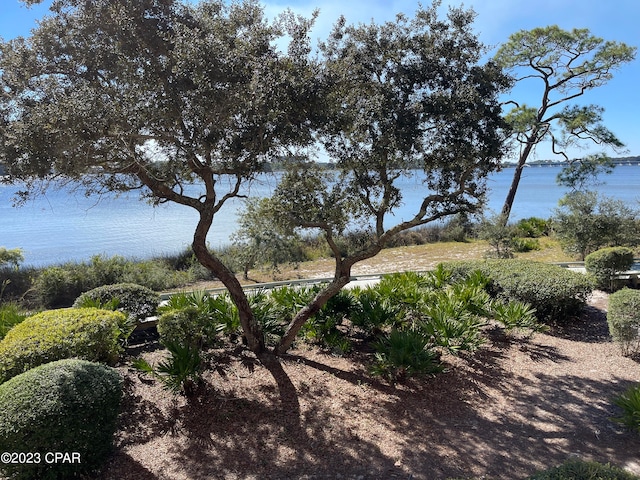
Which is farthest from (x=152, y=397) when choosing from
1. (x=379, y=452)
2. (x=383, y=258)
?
(x=383, y=258)

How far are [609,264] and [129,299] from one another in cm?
1234

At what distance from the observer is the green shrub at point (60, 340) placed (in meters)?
4.98

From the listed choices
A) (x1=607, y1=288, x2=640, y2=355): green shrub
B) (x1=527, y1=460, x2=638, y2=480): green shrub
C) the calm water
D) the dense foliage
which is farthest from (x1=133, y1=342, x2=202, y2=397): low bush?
the dense foliage

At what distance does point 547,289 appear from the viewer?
9195 mm

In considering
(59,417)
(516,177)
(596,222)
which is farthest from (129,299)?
(516,177)

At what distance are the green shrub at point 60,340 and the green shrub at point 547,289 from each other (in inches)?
310

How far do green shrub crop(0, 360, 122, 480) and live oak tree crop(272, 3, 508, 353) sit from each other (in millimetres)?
3348

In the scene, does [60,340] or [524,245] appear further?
[524,245]

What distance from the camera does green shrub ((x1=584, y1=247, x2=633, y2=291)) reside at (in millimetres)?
11664

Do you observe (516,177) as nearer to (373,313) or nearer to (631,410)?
(373,313)

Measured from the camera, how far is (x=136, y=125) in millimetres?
4609

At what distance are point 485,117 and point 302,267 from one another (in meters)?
14.7

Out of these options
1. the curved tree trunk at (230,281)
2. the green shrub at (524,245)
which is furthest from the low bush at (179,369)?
the green shrub at (524,245)

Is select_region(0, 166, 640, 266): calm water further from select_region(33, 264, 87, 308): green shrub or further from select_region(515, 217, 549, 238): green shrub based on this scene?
select_region(33, 264, 87, 308): green shrub
